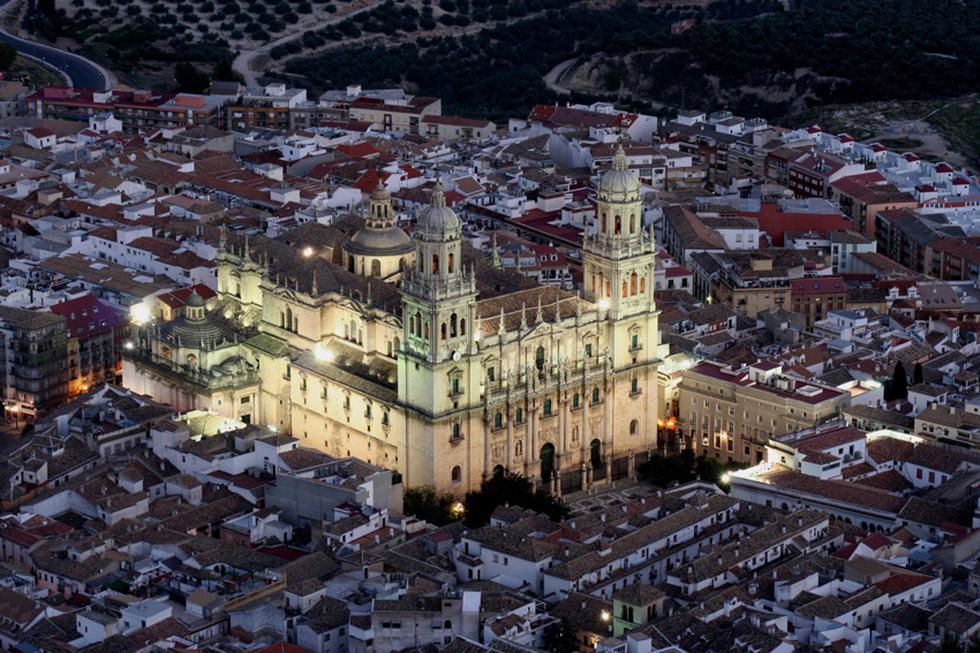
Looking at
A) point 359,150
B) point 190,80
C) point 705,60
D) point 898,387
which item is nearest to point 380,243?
point 898,387

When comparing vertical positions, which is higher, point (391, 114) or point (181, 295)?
point (181, 295)

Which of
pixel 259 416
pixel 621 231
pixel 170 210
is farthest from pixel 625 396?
pixel 170 210

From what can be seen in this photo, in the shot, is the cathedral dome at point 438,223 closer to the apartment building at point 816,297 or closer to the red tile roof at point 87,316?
the red tile roof at point 87,316

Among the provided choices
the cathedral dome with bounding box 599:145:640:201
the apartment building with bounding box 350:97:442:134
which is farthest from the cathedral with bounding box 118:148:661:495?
the apartment building with bounding box 350:97:442:134

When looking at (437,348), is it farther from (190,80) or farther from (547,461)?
(190,80)

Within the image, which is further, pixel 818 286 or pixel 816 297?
pixel 818 286

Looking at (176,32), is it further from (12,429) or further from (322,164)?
(12,429)
